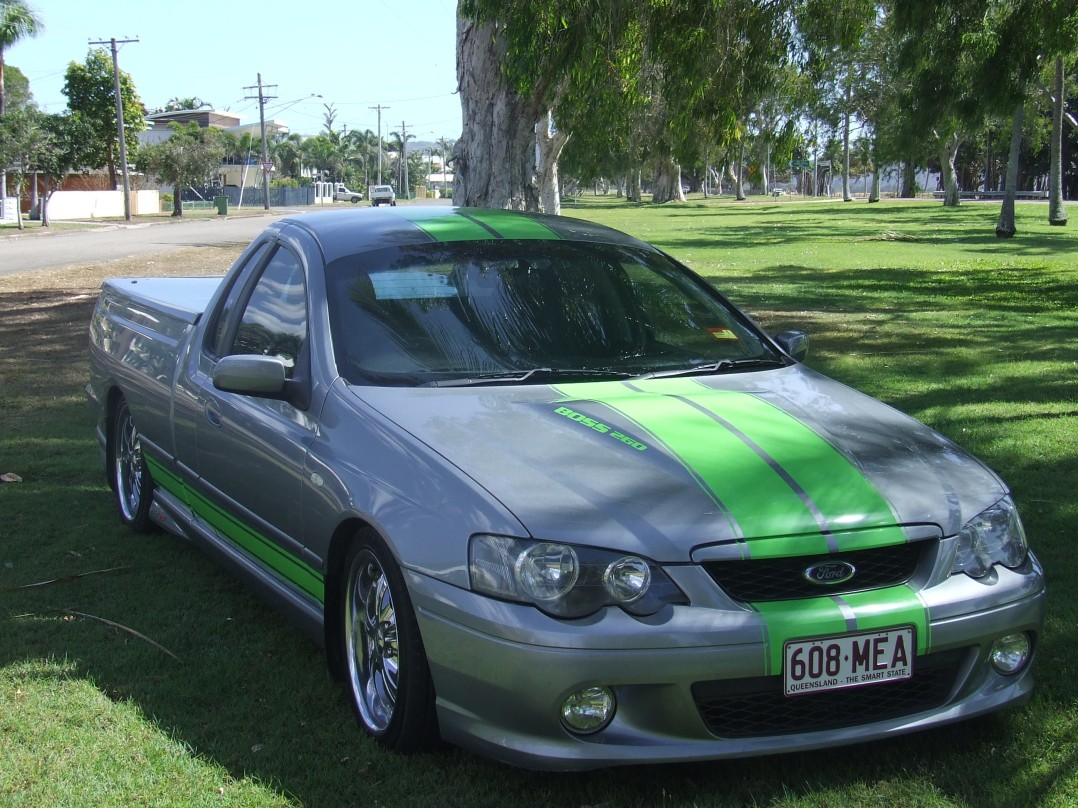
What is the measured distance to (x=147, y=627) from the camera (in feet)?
15.5

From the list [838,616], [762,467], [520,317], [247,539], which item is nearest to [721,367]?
[520,317]

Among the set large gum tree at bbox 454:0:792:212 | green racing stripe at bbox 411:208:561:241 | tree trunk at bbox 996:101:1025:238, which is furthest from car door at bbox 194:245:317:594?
tree trunk at bbox 996:101:1025:238

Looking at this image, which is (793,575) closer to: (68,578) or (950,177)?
(68,578)

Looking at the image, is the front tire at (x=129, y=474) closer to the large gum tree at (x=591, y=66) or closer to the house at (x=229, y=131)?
the large gum tree at (x=591, y=66)

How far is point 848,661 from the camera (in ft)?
10.4

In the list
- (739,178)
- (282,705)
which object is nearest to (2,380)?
(282,705)

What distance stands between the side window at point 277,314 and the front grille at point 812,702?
2.01 metres

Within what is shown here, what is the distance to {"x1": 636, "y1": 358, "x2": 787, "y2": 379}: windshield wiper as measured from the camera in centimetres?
431

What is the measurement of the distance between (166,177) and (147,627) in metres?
61.0

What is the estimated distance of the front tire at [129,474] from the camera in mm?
5906

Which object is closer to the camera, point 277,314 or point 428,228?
point 277,314

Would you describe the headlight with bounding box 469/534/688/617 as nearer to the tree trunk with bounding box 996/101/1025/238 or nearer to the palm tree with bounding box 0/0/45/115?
the tree trunk with bounding box 996/101/1025/238

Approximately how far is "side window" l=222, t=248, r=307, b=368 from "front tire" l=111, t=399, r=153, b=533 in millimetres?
1236

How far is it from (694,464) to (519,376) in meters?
0.92
